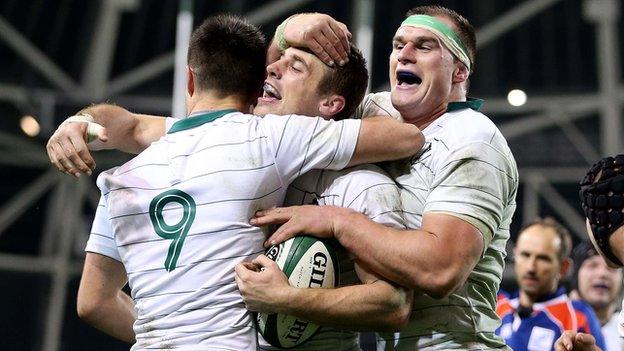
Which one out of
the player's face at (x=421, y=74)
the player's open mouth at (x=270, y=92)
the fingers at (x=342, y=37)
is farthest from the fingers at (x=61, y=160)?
the player's face at (x=421, y=74)

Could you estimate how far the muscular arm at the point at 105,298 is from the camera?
3.17 metres

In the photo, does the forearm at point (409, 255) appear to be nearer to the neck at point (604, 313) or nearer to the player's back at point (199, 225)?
the player's back at point (199, 225)

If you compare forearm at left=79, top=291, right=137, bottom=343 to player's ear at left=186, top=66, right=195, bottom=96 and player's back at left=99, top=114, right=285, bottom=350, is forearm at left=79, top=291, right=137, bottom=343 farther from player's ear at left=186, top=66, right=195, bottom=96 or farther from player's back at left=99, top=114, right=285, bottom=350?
player's ear at left=186, top=66, right=195, bottom=96

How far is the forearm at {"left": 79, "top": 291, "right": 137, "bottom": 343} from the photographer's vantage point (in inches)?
127

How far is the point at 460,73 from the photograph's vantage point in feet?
10.8

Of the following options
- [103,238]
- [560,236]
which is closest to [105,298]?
[103,238]

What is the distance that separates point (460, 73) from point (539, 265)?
3078 mm

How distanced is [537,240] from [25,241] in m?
8.27

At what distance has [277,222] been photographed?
9.23ft

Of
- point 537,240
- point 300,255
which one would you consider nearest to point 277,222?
point 300,255

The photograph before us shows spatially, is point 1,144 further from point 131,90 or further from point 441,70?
point 441,70

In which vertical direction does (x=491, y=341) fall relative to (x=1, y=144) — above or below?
below

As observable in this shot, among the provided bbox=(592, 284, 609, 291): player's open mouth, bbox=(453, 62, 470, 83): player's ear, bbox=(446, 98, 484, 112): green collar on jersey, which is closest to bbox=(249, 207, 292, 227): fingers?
bbox=(446, 98, 484, 112): green collar on jersey

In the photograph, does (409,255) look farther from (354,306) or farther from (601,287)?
(601,287)
